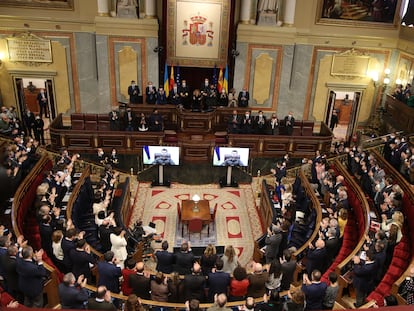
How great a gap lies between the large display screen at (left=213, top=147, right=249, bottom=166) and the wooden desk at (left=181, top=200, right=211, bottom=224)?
1.83 m

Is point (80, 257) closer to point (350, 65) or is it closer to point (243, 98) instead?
point (243, 98)

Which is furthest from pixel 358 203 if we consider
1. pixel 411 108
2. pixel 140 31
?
pixel 140 31

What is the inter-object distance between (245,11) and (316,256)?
10598mm

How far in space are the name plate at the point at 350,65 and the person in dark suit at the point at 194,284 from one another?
12303 mm

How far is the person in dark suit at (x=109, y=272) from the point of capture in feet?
19.9

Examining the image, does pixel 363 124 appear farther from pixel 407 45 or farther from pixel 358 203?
pixel 358 203

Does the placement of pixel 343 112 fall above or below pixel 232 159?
below

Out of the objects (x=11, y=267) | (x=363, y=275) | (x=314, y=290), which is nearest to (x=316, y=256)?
(x=363, y=275)

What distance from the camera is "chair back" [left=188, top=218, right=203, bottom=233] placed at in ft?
34.5

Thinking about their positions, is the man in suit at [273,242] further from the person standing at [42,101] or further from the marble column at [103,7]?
the person standing at [42,101]

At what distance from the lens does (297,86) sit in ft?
53.5

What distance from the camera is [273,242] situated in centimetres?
829

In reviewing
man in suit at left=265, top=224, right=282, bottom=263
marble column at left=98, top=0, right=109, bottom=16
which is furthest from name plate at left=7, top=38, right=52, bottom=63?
man in suit at left=265, top=224, right=282, bottom=263

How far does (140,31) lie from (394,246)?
447 inches
